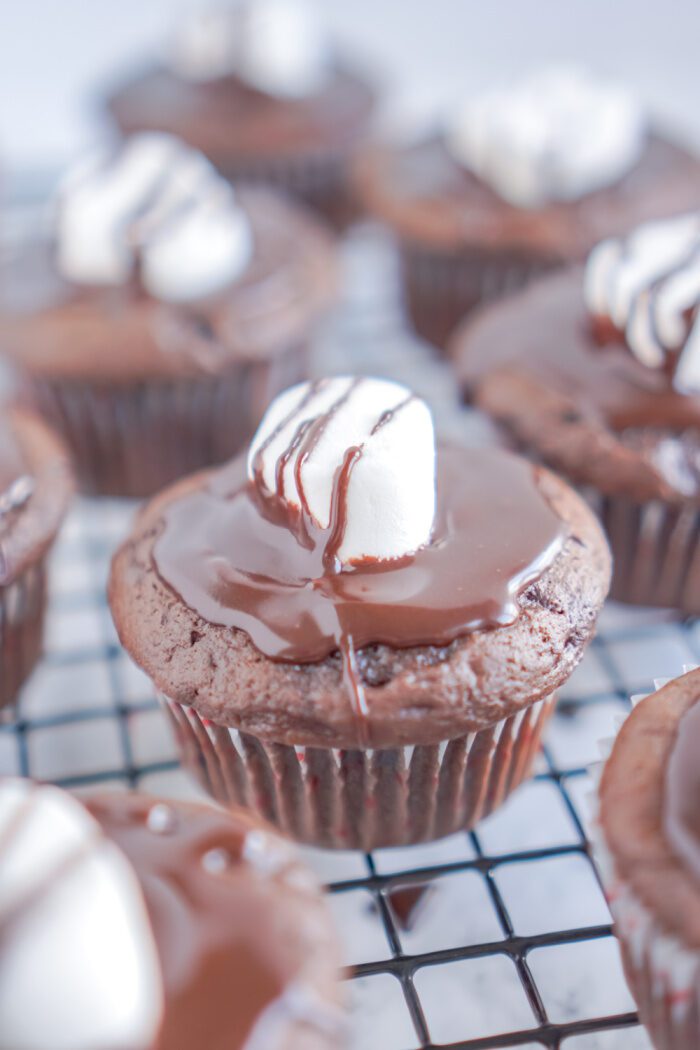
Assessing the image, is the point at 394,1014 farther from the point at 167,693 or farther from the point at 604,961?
the point at 167,693

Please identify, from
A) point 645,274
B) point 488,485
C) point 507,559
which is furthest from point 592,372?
point 507,559

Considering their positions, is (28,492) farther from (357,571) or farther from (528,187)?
(528,187)

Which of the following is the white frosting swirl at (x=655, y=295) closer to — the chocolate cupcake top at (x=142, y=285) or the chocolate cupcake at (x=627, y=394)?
the chocolate cupcake at (x=627, y=394)

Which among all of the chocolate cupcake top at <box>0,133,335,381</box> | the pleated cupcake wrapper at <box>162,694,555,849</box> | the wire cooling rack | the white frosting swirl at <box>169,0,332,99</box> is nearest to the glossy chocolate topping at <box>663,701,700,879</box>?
the wire cooling rack

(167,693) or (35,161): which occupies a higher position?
(167,693)

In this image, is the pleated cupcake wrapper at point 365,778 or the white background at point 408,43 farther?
the white background at point 408,43

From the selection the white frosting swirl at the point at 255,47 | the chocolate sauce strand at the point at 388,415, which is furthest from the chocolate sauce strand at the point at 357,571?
the white frosting swirl at the point at 255,47

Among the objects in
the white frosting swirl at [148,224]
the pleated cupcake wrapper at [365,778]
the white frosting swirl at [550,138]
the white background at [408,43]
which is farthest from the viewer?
the white background at [408,43]
